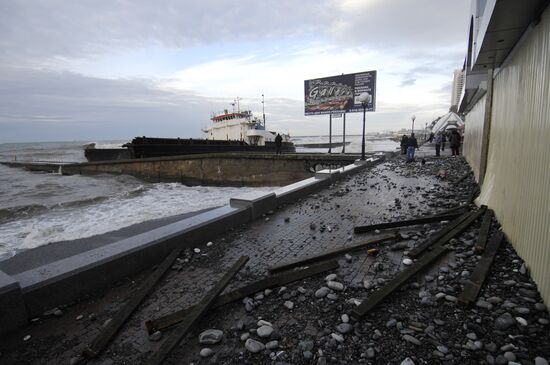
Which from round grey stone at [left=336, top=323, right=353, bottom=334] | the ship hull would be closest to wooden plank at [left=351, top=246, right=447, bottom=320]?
round grey stone at [left=336, top=323, right=353, bottom=334]

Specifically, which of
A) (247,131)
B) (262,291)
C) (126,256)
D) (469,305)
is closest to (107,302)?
(126,256)

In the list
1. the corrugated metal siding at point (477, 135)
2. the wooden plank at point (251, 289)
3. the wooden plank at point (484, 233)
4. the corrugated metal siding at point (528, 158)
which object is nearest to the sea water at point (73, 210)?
the wooden plank at point (251, 289)

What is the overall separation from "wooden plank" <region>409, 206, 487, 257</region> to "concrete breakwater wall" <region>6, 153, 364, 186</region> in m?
14.7

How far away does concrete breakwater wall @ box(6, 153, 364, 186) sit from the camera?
2097 cm

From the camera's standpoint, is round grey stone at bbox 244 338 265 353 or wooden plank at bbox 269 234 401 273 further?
wooden plank at bbox 269 234 401 273

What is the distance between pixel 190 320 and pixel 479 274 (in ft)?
10.8

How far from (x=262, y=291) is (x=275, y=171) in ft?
61.6

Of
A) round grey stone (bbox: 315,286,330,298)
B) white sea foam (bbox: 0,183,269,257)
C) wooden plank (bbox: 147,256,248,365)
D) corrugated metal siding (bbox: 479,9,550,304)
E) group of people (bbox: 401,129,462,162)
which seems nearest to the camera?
wooden plank (bbox: 147,256,248,365)

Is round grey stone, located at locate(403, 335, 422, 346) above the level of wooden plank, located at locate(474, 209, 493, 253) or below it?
below

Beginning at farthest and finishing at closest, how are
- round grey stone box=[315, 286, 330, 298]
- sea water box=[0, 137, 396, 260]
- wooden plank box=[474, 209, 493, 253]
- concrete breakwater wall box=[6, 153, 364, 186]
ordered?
concrete breakwater wall box=[6, 153, 364, 186]
sea water box=[0, 137, 396, 260]
wooden plank box=[474, 209, 493, 253]
round grey stone box=[315, 286, 330, 298]

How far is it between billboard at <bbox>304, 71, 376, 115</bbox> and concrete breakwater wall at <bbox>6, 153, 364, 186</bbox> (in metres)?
9.18

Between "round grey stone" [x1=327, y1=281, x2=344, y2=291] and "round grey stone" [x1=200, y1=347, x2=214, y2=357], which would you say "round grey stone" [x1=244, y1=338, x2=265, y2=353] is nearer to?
"round grey stone" [x1=200, y1=347, x2=214, y2=357]

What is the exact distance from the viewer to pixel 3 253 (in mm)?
7516

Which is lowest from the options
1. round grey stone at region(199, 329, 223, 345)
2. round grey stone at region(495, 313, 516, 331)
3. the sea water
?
the sea water
